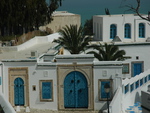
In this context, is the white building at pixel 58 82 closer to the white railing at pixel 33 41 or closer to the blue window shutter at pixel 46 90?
the blue window shutter at pixel 46 90

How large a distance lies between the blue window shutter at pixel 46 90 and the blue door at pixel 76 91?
0.84 meters

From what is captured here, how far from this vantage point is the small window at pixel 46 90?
2644 centimetres

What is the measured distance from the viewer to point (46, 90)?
86.9ft

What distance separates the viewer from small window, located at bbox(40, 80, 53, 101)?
26.4 m

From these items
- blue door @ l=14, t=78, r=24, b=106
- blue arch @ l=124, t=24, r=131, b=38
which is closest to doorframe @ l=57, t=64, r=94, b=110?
blue door @ l=14, t=78, r=24, b=106

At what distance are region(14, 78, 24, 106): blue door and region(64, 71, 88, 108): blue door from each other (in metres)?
2.27

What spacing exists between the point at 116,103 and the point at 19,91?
5317mm

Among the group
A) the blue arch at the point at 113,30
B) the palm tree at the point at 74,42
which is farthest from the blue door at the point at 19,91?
the blue arch at the point at 113,30

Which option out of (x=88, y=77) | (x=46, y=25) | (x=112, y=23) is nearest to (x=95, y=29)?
(x=112, y=23)

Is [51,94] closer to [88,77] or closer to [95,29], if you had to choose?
[88,77]

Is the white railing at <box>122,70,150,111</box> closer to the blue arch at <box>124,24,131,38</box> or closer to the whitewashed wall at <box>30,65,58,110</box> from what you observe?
the whitewashed wall at <box>30,65,58,110</box>

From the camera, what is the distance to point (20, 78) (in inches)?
1041

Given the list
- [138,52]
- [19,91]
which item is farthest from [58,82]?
[138,52]

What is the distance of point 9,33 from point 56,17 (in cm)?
772
